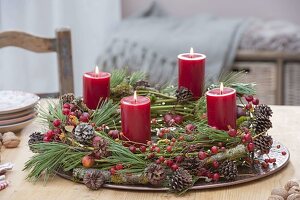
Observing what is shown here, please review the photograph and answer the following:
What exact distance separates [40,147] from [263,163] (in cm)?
44

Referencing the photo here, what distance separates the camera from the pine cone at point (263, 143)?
1306 mm

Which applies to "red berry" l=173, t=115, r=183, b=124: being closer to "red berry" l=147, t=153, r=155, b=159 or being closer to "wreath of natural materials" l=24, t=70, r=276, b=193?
"wreath of natural materials" l=24, t=70, r=276, b=193

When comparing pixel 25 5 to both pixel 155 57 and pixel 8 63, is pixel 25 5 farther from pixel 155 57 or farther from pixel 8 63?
pixel 155 57

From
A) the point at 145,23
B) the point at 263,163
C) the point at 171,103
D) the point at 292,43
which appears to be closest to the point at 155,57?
the point at 145,23

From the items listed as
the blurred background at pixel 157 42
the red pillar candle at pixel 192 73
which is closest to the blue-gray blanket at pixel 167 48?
the blurred background at pixel 157 42

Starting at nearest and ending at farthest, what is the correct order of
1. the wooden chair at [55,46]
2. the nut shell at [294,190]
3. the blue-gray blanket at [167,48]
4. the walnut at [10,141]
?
the nut shell at [294,190] < the walnut at [10,141] < the wooden chair at [55,46] < the blue-gray blanket at [167,48]

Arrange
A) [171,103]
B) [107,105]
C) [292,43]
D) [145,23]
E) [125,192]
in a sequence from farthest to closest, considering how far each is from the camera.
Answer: [145,23] < [292,43] < [171,103] < [107,105] < [125,192]

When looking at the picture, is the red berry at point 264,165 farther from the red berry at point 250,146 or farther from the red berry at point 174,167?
the red berry at point 174,167

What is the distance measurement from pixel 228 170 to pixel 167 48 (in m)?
1.97

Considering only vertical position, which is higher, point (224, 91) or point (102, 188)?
point (224, 91)

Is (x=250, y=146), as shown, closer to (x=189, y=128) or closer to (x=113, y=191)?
(x=189, y=128)

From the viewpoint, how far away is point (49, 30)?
11.1ft

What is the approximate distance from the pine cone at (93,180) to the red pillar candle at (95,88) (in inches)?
9.5

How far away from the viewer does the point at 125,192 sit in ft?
4.13
